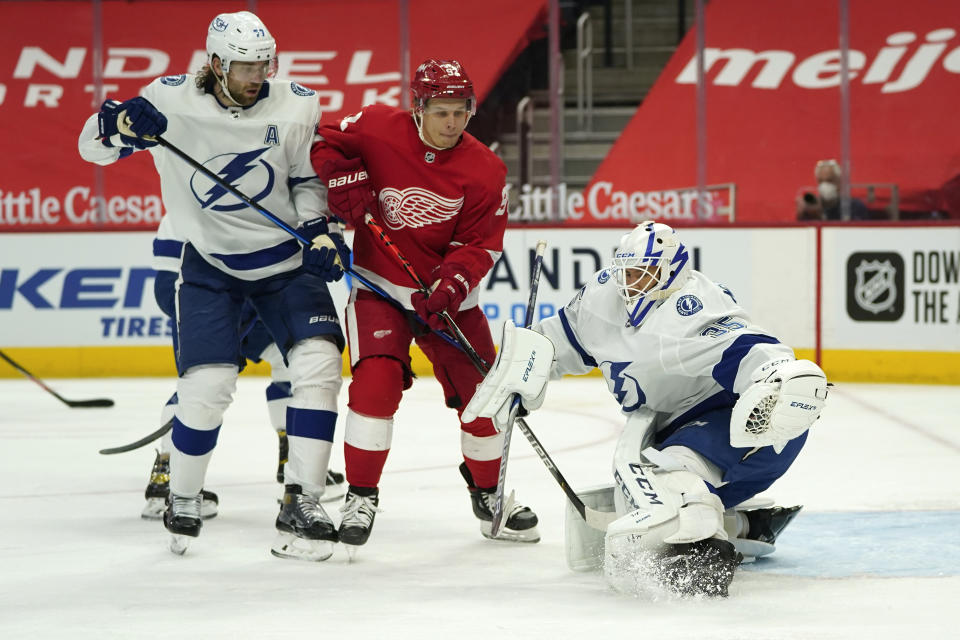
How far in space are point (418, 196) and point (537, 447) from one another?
676mm

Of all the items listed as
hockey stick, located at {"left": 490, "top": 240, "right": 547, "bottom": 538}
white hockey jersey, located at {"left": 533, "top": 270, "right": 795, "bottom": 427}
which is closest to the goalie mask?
hockey stick, located at {"left": 490, "top": 240, "right": 547, "bottom": 538}

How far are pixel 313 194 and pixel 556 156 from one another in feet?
Answer: 13.4

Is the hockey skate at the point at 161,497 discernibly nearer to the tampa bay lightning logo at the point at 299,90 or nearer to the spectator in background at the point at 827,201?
the tampa bay lightning logo at the point at 299,90

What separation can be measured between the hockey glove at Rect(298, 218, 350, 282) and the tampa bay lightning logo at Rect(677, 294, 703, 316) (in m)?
0.80

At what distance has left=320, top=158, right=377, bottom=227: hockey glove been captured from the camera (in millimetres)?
3121

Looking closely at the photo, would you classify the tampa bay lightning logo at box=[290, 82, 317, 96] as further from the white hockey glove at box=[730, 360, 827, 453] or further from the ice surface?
the white hockey glove at box=[730, 360, 827, 453]

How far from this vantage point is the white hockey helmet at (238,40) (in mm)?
3037

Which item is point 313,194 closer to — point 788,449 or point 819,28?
point 788,449

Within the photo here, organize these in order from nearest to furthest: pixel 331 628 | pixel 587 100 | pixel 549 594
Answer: pixel 331 628 < pixel 549 594 < pixel 587 100

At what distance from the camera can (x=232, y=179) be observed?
3197 millimetres

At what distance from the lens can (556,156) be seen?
23.7ft

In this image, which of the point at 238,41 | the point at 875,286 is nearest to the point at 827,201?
the point at 875,286

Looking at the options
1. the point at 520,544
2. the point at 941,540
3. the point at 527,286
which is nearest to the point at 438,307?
the point at 520,544

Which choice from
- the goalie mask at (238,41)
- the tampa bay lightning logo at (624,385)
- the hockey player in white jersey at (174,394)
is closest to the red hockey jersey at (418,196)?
the goalie mask at (238,41)
